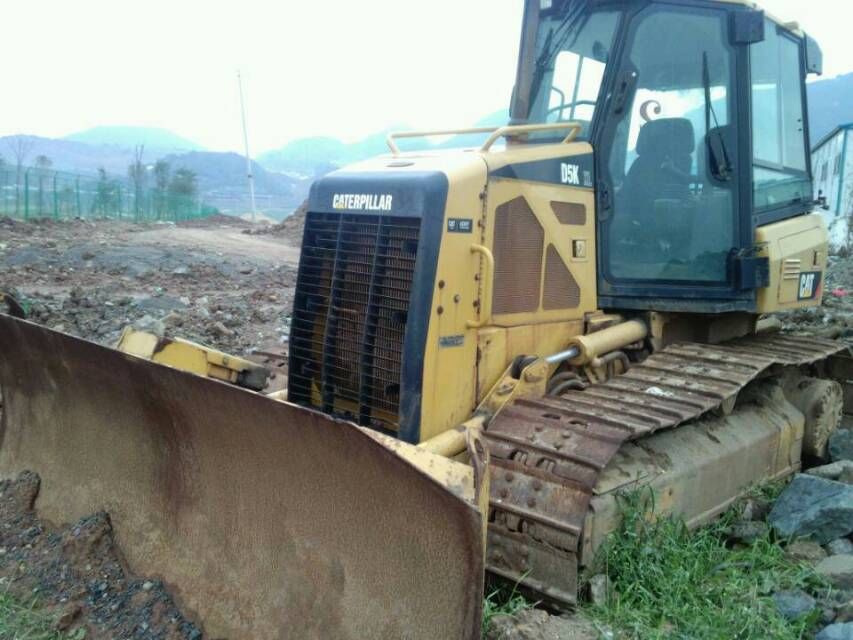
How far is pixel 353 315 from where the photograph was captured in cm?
401

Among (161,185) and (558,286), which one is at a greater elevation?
(161,185)

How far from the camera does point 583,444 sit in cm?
354

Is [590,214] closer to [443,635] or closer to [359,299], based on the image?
[359,299]

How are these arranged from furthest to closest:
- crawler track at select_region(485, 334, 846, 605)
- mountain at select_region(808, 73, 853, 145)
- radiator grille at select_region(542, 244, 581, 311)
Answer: mountain at select_region(808, 73, 853, 145)
radiator grille at select_region(542, 244, 581, 311)
crawler track at select_region(485, 334, 846, 605)

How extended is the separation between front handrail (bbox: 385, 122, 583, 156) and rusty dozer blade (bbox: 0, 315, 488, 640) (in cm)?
186

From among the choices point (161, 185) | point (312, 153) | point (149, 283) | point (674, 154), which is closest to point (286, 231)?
point (149, 283)

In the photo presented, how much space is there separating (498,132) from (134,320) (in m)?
6.12

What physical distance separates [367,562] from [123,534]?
1.46 m

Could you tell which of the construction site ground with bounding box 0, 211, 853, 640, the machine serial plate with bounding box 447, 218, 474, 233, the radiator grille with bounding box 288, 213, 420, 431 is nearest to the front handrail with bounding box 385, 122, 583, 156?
the machine serial plate with bounding box 447, 218, 474, 233

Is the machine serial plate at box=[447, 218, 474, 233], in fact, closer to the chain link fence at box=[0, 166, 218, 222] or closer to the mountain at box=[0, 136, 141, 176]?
the chain link fence at box=[0, 166, 218, 222]

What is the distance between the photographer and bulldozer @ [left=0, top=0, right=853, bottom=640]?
3004 mm

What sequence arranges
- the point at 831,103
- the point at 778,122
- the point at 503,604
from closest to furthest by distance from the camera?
the point at 503,604 < the point at 778,122 < the point at 831,103

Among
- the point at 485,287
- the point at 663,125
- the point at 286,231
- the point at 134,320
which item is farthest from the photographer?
the point at 286,231

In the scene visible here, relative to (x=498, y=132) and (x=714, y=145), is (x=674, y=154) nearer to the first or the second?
(x=714, y=145)
